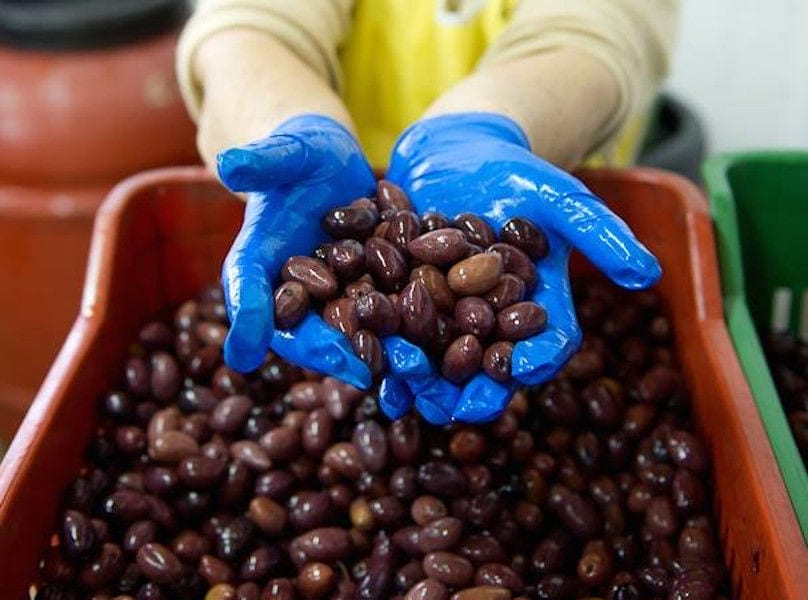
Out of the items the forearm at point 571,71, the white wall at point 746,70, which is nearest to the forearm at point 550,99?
the forearm at point 571,71

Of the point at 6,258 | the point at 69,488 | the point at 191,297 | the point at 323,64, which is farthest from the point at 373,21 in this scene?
the point at 6,258

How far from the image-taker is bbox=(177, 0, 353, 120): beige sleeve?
1393 mm

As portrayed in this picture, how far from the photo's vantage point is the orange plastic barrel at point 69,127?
6.36 ft

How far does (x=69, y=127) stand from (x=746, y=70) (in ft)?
5.20

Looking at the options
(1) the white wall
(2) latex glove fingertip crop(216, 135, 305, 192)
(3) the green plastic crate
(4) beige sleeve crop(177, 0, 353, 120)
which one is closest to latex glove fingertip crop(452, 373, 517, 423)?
(2) latex glove fingertip crop(216, 135, 305, 192)

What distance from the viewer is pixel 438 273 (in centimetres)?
97

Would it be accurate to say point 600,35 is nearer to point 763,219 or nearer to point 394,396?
point 763,219

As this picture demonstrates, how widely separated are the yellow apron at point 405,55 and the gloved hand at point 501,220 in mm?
338

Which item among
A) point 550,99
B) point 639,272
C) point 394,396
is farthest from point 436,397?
point 550,99

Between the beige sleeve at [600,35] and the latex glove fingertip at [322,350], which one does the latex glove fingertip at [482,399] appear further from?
the beige sleeve at [600,35]

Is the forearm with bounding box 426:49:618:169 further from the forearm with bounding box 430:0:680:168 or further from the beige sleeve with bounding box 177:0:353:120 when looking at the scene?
the beige sleeve with bounding box 177:0:353:120

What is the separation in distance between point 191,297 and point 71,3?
2.87 feet

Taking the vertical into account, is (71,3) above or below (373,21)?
below

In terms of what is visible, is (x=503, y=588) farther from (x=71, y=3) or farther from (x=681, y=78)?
(x=681, y=78)
